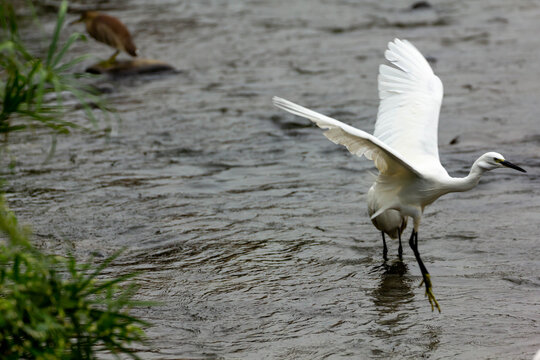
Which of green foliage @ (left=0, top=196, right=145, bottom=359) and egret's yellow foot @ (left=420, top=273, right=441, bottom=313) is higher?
green foliage @ (left=0, top=196, right=145, bottom=359)

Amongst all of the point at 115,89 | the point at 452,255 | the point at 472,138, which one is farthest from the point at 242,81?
the point at 452,255

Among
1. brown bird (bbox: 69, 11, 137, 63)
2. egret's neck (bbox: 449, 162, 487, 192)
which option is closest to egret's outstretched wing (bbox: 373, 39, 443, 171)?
egret's neck (bbox: 449, 162, 487, 192)

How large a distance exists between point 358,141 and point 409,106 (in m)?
1.55

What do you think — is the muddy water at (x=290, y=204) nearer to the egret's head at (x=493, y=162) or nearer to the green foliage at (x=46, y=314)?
the egret's head at (x=493, y=162)

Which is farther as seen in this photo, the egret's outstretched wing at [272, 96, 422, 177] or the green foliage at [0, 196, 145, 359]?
the egret's outstretched wing at [272, 96, 422, 177]

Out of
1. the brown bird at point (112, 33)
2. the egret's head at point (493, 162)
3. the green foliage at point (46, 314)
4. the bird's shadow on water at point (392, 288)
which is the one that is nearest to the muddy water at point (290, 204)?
the bird's shadow on water at point (392, 288)

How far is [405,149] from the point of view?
566cm

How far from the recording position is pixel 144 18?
47.7ft

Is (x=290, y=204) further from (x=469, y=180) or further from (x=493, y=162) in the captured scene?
(x=493, y=162)

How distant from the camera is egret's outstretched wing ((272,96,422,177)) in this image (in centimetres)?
418

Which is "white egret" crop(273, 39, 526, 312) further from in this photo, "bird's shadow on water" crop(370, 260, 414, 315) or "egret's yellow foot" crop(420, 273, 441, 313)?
"bird's shadow on water" crop(370, 260, 414, 315)

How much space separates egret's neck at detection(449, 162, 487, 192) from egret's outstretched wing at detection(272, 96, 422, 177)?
24cm

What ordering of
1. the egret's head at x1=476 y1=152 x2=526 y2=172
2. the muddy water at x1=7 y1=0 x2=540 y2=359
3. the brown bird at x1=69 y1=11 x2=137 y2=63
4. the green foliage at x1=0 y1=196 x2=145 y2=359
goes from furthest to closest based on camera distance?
the brown bird at x1=69 y1=11 x2=137 y2=63, the egret's head at x1=476 y1=152 x2=526 y2=172, the muddy water at x1=7 y1=0 x2=540 y2=359, the green foliage at x1=0 y1=196 x2=145 y2=359

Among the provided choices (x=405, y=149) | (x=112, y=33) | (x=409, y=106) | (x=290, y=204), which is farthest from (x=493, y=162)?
(x=112, y=33)
